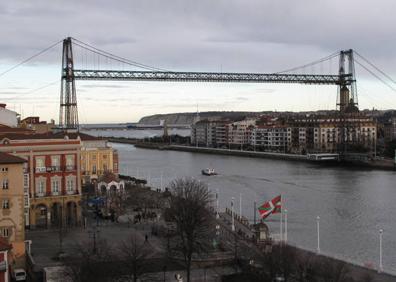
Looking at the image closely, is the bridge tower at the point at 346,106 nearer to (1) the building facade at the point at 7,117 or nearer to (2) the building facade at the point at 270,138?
(2) the building facade at the point at 270,138

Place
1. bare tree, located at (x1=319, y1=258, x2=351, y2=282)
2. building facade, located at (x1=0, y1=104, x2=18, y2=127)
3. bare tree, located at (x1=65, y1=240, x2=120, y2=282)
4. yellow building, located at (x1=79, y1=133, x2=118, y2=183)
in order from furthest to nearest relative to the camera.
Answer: yellow building, located at (x1=79, y1=133, x2=118, y2=183)
building facade, located at (x1=0, y1=104, x2=18, y2=127)
bare tree, located at (x1=65, y1=240, x2=120, y2=282)
bare tree, located at (x1=319, y1=258, x2=351, y2=282)

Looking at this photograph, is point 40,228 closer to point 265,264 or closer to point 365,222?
point 265,264

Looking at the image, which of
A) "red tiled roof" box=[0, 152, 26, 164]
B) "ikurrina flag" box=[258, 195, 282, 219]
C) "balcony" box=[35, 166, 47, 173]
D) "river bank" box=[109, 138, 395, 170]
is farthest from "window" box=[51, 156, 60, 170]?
"river bank" box=[109, 138, 395, 170]

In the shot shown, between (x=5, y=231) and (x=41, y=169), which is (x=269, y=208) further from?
(x=41, y=169)

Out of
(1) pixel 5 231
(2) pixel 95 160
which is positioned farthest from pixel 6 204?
(2) pixel 95 160

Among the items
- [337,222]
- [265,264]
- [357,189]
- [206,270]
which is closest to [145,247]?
[206,270]

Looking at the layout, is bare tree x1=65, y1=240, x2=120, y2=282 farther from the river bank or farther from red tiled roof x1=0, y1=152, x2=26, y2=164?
the river bank

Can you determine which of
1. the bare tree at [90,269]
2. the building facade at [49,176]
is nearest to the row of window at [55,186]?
the building facade at [49,176]

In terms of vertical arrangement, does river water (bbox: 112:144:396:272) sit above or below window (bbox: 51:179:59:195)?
below
